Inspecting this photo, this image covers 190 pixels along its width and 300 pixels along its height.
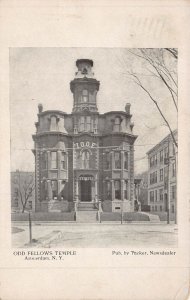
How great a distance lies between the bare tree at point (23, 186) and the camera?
287 centimetres

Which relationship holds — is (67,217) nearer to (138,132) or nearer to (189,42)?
(138,132)

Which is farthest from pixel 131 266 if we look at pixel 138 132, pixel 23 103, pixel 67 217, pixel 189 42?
pixel 189 42

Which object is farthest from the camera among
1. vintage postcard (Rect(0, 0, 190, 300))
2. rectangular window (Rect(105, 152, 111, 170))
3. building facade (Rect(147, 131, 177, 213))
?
rectangular window (Rect(105, 152, 111, 170))

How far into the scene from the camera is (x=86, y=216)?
9.78ft

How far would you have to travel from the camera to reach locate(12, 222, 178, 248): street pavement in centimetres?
286

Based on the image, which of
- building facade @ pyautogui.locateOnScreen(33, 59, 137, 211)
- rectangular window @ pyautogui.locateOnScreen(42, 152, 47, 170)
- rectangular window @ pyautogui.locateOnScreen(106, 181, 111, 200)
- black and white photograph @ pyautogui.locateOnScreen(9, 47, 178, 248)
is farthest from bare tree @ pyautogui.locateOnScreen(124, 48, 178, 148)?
rectangular window @ pyautogui.locateOnScreen(42, 152, 47, 170)

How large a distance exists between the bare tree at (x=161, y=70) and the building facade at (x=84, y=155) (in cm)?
18

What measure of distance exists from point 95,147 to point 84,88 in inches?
16.0

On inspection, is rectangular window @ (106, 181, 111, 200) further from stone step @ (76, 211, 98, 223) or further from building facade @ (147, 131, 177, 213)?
building facade @ (147, 131, 177, 213)

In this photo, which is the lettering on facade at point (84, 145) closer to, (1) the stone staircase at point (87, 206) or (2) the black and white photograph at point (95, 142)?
(2) the black and white photograph at point (95, 142)

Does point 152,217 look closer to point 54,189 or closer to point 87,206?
point 87,206

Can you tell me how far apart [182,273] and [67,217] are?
2.62ft

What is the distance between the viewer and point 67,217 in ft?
9.81

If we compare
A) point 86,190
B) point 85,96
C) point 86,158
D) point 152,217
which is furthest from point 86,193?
point 85,96
